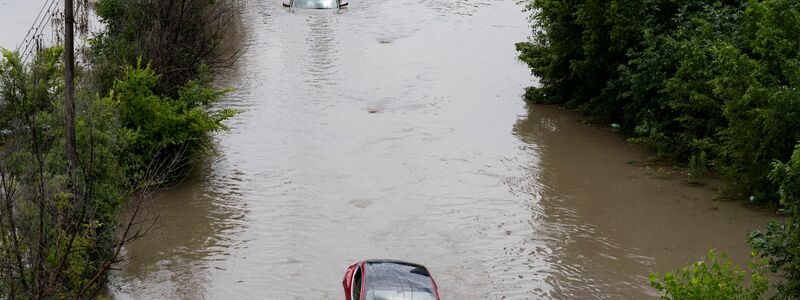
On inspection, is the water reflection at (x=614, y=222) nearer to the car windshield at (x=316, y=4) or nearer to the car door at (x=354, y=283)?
the car door at (x=354, y=283)

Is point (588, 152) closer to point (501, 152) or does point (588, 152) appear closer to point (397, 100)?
point (501, 152)

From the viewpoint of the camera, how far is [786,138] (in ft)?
62.2

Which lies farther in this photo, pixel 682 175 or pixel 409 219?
pixel 682 175

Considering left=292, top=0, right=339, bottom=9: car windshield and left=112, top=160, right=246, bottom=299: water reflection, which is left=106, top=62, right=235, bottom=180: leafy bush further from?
left=292, top=0, right=339, bottom=9: car windshield

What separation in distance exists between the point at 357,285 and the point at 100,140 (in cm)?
456

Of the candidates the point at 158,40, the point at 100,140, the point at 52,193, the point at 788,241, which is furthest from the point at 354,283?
the point at 158,40

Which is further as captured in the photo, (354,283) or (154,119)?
(154,119)

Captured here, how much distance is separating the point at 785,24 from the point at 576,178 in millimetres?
5278

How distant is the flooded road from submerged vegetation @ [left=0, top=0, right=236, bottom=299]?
1389 mm

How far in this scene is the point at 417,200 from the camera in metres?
20.3

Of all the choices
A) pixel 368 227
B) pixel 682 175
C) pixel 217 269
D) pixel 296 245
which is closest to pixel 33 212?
pixel 217 269

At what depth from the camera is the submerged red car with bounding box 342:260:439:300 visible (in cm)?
1398

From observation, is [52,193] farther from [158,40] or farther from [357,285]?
[158,40]

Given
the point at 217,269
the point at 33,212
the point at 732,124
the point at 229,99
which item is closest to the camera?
the point at 33,212
